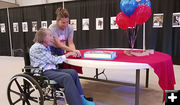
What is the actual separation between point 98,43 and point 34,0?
12.8 ft

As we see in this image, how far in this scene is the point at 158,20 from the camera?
13.5ft

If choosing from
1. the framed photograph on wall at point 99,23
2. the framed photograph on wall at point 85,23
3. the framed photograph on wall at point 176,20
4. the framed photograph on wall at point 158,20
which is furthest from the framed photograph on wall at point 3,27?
the framed photograph on wall at point 176,20

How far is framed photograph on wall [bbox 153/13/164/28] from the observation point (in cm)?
409

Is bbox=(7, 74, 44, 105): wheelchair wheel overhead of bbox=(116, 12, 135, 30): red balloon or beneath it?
beneath

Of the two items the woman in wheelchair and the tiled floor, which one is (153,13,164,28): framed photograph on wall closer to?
the tiled floor

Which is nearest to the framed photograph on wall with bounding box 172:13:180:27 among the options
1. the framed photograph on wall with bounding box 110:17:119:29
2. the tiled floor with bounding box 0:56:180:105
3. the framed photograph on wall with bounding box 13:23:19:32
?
the framed photograph on wall with bounding box 110:17:119:29

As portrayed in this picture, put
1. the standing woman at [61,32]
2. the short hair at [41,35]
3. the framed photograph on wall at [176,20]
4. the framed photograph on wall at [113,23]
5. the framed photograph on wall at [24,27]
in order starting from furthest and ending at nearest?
the framed photograph on wall at [24,27] < the framed photograph on wall at [113,23] < the framed photograph on wall at [176,20] < the standing woman at [61,32] < the short hair at [41,35]

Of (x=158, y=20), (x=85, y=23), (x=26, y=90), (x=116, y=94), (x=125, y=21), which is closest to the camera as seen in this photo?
Result: (x=26, y=90)

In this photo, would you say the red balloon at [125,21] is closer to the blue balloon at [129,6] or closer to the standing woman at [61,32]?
the blue balloon at [129,6]

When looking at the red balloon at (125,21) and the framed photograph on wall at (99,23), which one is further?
the framed photograph on wall at (99,23)

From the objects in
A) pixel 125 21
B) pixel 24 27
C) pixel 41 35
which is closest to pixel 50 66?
pixel 41 35

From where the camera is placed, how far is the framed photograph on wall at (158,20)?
409 centimetres

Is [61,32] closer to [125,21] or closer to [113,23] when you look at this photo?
[125,21]

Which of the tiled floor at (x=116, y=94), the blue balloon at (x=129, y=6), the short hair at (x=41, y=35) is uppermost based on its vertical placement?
the blue balloon at (x=129, y=6)
